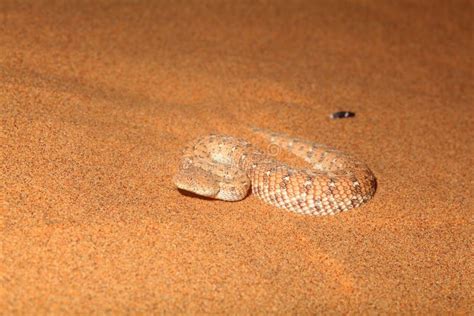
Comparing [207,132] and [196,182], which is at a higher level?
[196,182]

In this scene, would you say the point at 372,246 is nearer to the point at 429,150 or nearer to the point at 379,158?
the point at 379,158

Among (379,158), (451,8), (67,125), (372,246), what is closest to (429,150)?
(379,158)

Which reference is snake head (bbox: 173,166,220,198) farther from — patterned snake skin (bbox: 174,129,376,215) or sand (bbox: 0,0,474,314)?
sand (bbox: 0,0,474,314)

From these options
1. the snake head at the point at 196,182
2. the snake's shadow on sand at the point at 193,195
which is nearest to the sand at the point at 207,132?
the snake's shadow on sand at the point at 193,195

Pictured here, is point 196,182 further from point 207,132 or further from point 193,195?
point 207,132

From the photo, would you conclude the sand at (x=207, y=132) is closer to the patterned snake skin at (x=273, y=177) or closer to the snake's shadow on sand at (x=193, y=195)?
the snake's shadow on sand at (x=193, y=195)

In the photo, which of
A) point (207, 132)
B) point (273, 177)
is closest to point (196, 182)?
point (273, 177)
